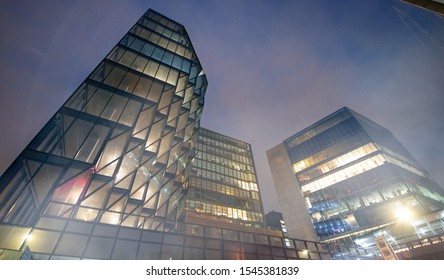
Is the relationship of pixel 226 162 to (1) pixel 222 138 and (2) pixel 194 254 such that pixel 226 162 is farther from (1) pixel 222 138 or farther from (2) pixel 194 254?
(2) pixel 194 254

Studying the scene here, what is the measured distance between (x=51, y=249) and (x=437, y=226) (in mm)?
47656

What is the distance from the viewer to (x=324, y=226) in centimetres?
4447

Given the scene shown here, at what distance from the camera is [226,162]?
194 feet

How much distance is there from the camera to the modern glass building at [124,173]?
1402cm

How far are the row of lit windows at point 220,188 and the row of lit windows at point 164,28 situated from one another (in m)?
30.9

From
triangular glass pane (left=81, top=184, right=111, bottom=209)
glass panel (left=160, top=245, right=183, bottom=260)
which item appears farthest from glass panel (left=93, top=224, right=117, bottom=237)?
glass panel (left=160, top=245, right=183, bottom=260)

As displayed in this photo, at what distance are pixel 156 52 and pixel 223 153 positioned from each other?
1519 inches

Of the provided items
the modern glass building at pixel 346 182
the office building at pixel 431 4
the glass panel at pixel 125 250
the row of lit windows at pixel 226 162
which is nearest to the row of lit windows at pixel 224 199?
the modern glass building at pixel 346 182

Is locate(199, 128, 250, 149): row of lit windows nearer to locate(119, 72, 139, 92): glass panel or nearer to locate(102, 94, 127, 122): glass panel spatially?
locate(119, 72, 139, 92): glass panel

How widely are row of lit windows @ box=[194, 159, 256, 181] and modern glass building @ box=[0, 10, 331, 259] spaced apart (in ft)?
66.5

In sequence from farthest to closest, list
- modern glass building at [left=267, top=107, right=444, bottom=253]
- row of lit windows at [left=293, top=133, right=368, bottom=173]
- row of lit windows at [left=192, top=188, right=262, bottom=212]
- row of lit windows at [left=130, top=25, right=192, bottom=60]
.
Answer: row of lit windows at [left=293, top=133, right=368, bottom=173] → row of lit windows at [left=192, top=188, right=262, bottom=212] → modern glass building at [left=267, top=107, right=444, bottom=253] → row of lit windows at [left=130, top=25, right=192, bottom=60]

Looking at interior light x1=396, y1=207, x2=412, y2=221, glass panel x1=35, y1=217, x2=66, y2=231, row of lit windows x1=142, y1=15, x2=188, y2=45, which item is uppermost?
row of lit windows x1=142, y1=15, x2=188, y2=45

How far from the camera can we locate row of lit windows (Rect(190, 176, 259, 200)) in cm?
4878
